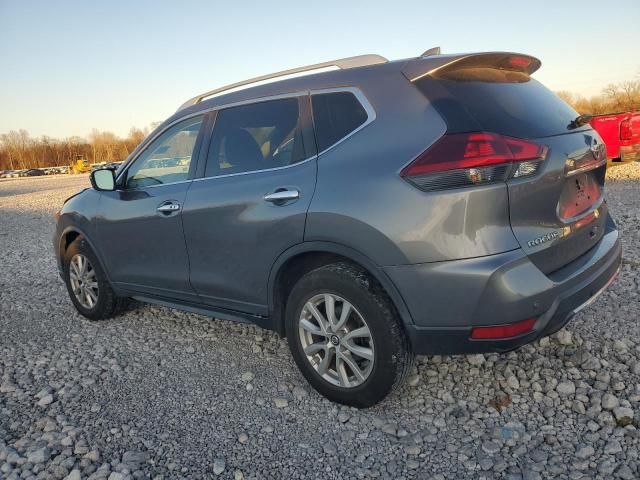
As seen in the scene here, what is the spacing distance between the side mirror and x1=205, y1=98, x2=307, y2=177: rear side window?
1.08 metres

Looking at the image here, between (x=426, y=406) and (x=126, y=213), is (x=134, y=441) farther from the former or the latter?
(x=126, y=213)

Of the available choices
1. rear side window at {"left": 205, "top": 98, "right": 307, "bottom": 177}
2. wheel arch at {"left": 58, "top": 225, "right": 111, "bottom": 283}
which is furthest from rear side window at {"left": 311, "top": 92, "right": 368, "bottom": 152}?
wheel arch at {"left": 58, "top": 225, "right": 111, "bottom": 283}

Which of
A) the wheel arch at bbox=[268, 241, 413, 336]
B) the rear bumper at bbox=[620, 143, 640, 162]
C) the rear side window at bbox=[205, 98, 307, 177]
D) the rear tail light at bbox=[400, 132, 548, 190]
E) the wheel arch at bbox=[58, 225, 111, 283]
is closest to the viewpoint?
the rear tail light at bbox=[400, 132, 548, 190]

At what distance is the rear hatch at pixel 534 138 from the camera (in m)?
2.34

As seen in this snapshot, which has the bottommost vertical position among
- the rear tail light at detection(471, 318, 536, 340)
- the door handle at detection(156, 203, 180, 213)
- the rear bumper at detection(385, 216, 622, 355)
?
the rear tail light at detection(471, 318, 536, 340)

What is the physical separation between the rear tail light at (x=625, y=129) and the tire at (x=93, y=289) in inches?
488

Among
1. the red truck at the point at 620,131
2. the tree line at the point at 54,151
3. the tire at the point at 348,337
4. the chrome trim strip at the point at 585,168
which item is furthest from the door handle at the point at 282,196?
the tree line at the point at 54,151

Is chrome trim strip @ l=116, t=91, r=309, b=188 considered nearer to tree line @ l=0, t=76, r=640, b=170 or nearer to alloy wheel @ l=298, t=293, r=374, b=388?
alloy wheel @ l=298, t=293, r=374, b=388

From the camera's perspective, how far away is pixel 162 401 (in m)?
3.10

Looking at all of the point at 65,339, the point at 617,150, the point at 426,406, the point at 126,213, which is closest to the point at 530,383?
the point at 426,406

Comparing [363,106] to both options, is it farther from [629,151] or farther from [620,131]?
[629,151]

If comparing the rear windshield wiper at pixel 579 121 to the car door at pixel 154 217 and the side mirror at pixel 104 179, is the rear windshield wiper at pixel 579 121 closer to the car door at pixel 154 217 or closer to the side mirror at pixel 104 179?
the car door at pixel 154 217

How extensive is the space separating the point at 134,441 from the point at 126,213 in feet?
6.08

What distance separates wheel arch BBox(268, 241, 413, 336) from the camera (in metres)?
2.49
